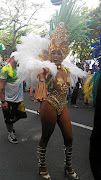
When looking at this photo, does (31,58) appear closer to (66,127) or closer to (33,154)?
(66,127)

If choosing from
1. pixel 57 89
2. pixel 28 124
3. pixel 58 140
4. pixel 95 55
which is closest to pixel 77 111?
pixel 28 124

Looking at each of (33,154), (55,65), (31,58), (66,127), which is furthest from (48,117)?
(33,154)

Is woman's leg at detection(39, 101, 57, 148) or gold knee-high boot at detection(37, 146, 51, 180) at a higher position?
woman's leg at detection(39, 101, 57, 148)

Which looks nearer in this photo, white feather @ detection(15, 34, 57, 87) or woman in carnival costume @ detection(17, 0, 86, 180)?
white feather @ detection(15, 34, 57, 87)

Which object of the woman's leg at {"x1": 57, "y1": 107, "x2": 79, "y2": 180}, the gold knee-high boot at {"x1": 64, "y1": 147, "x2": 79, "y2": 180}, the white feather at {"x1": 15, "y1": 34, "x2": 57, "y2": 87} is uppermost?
the white feather at {"x1": 15, "y1": 34, "x2": 57, "y2": 87}

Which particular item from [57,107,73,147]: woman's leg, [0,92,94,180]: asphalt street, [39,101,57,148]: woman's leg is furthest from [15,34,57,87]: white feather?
[0,92,94,180]: asphalt street

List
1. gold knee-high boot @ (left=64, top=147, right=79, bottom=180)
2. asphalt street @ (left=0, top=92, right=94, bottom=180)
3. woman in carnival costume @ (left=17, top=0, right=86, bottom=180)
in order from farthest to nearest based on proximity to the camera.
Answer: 1. asphalt street @ (left=0, top=92, right=94, bottom=180)
2. gold knee-high boot @ (left=64, top=147, right=79, bottom=180)
3. woman in carnival costume @ (left=17, top=0, right=86, bottom=180)

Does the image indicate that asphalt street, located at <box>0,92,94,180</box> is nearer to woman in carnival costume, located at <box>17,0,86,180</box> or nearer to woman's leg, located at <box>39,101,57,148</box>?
woman in carnival costume, located at <box>17,0,86,180</box>

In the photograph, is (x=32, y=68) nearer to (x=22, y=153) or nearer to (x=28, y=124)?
(x=22, y=153)

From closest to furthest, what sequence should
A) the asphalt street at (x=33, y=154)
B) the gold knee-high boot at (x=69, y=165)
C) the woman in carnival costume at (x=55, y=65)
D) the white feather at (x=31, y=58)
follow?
the white feather at (x=31, y=58), the woman in carnival costume at (x=55, y=65), the gold knee-high boot at (x=69, y=165), the asphalt street at (x=33, y=154)

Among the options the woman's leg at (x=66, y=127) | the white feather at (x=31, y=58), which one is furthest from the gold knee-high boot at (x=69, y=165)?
the white feather at (x=31, y=58)

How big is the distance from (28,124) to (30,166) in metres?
2.16

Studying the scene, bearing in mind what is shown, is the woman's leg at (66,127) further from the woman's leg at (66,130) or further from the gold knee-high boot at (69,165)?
the gold knee-high boot at (69,165)

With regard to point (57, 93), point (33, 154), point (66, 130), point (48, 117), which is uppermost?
point (57, 93)
